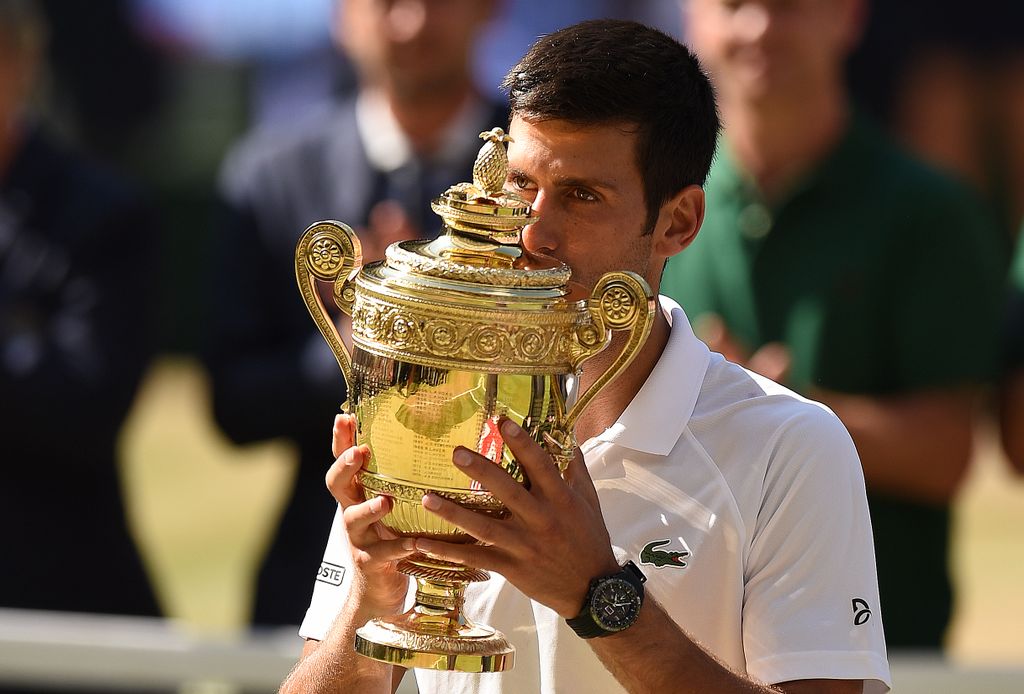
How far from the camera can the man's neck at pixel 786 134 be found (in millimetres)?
4922

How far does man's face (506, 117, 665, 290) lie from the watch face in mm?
470

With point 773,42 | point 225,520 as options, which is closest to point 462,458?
point 773,42

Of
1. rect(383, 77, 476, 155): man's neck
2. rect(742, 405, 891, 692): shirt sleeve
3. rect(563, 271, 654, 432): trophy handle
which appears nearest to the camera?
rect(563, 271, 654, 432): trophy handle

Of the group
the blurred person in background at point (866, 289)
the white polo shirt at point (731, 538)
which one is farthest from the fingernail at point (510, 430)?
the blurred person in background at point (866, 289)

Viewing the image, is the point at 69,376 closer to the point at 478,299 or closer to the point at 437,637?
the point at 437,637

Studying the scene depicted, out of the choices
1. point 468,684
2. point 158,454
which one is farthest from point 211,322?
point 158,454

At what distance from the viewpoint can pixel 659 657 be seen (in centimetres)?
228

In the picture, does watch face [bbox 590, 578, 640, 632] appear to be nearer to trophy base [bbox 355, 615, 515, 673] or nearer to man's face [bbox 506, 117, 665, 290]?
trophy base [bbox 355, 615, 515, 673]

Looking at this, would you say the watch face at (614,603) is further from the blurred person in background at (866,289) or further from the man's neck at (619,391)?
the blurred person in background at (866,289)

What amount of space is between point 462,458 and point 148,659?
370cm

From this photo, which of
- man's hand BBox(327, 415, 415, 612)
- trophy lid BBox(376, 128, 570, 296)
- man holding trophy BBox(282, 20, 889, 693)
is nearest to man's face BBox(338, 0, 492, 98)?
man holding trophy BBox(282, 20, 889, 693)

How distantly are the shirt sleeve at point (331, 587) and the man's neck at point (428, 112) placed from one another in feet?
7.96

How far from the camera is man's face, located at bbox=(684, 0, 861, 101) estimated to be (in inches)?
188

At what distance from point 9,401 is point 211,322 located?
67cm
